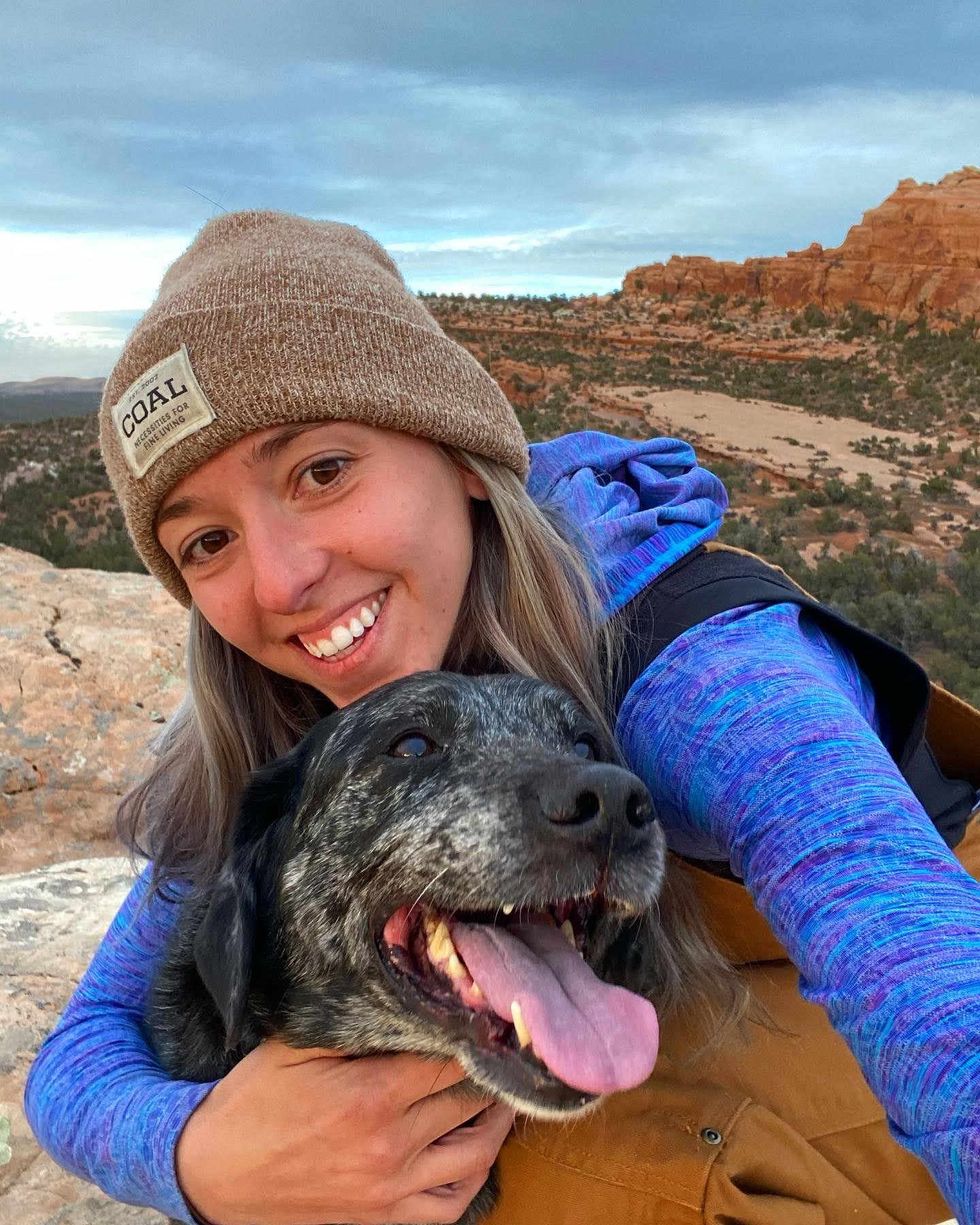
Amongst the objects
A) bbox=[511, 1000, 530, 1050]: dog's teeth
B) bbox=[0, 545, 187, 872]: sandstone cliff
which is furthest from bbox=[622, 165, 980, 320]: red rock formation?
bbox=[511, 1000, 530, 1050]: dog's teeth

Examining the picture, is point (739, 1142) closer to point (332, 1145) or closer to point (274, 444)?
point (332, 1145)

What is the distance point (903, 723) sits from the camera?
5.82 ft

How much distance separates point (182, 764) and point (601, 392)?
29.2 metres

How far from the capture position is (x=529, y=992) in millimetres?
1501

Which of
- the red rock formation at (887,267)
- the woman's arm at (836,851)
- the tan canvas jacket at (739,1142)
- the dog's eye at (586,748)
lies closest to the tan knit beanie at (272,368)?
the dog's eye at (586,748)

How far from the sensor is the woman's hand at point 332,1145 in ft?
5.74

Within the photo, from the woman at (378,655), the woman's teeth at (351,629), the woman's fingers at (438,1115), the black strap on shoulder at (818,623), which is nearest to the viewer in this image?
the woman at (378,655)

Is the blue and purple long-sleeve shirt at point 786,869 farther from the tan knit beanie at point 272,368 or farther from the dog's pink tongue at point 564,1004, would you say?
the tan knit beanie at point 272,368

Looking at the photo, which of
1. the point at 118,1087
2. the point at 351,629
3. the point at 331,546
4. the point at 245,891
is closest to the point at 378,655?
the point at 351,629

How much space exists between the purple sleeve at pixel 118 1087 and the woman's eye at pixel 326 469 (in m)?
1.15

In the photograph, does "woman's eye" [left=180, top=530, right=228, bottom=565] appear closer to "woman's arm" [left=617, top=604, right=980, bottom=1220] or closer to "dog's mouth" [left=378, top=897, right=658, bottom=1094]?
"dog's mouth" [left=378, top=897, right=658, bottom=1094]

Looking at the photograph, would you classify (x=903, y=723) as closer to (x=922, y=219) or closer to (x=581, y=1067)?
(x=581, y=1067)

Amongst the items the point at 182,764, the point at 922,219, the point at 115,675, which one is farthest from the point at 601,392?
the point at 922,219

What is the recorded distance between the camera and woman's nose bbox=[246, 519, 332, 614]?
1.92m
